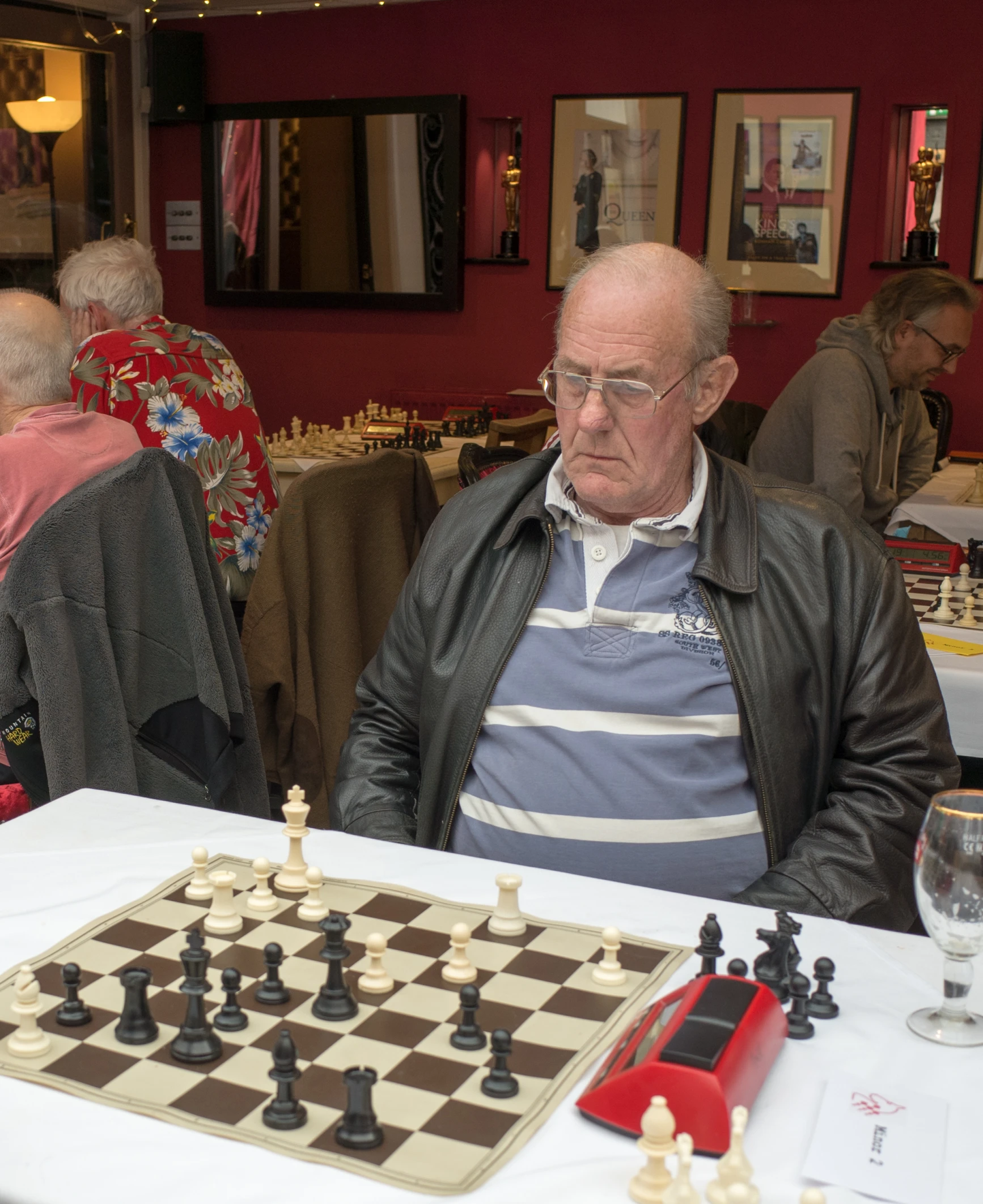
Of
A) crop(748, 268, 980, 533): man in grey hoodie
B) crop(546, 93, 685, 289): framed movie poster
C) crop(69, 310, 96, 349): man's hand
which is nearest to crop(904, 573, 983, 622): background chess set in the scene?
crop(748, 268, 980, 533): man in grey hoodie

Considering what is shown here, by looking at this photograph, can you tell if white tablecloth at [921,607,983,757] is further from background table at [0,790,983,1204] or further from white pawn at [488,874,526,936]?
white pawn at [488,874,526,936]

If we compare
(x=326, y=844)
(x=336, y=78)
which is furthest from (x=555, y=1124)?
(x=336, y=78)

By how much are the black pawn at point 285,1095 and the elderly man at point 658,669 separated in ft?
2.62

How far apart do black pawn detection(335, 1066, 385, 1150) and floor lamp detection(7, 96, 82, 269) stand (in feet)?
23.6

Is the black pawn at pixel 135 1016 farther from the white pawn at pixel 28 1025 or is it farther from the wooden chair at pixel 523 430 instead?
the wooden chair at pixel 523 430

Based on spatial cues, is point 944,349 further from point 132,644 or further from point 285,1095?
point 285,1095

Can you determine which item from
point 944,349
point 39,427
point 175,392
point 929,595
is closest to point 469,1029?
point 39,427

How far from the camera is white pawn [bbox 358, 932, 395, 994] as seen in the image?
115 centimetres

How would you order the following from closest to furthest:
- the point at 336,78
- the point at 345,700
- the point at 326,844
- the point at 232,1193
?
1. the point at 232,1193
2. the point at 326,844
3. the point at 345,700
4. the point at 336,78

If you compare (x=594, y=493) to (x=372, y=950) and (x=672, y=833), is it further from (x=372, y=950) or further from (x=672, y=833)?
(x=372, y=950)

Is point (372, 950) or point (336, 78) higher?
point (336, 78)

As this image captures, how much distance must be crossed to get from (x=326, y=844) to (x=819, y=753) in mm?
664

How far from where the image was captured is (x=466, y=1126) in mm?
966

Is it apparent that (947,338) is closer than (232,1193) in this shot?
No
